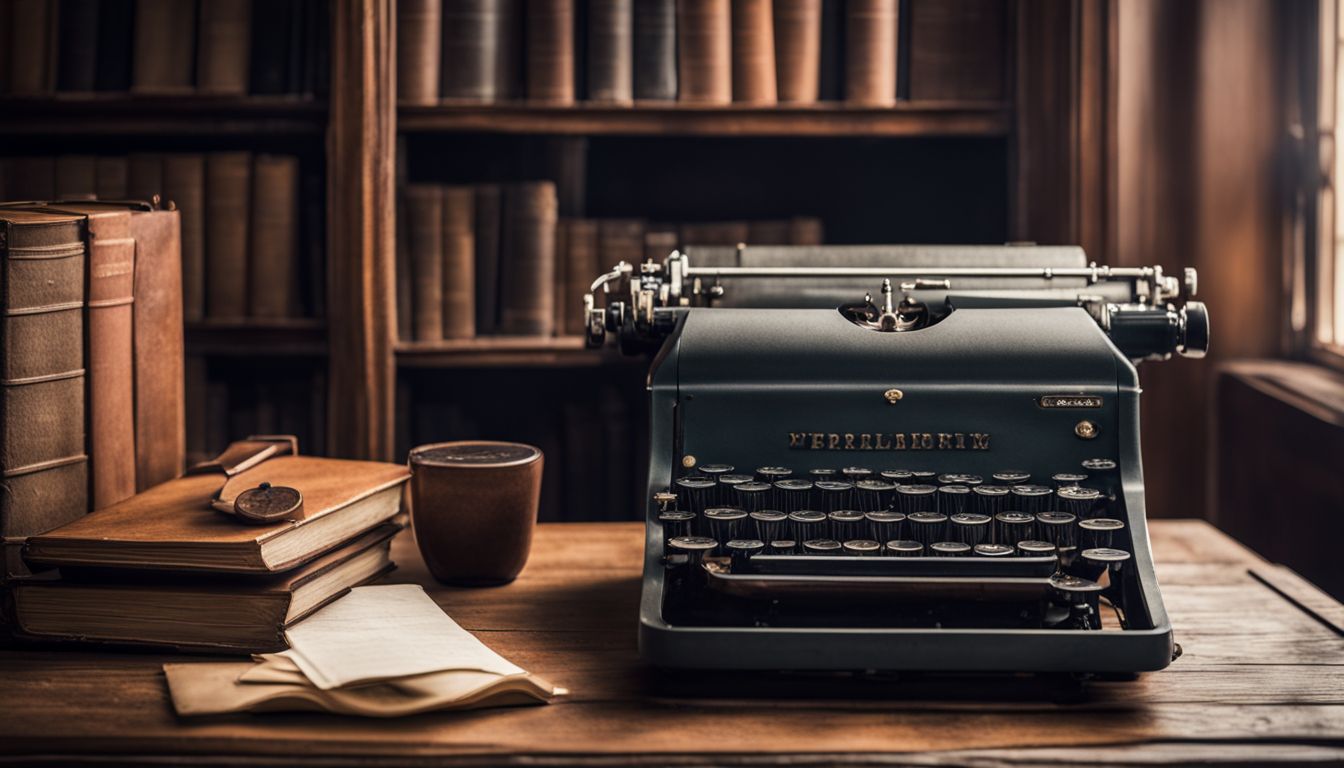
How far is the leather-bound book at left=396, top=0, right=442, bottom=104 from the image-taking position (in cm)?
224

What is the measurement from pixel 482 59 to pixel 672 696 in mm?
1365

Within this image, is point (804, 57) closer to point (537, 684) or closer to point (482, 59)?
point (482, 59)

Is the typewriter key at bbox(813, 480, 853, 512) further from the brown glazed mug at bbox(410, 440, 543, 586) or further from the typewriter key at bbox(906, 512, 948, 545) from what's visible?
the brown glazed mug at bbox(410, 440, 543, 586)

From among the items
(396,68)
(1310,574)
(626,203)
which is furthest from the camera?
(626,203)

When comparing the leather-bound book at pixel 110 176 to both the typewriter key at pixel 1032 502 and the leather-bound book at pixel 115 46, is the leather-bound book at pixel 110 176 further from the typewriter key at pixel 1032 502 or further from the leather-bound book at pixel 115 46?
the typewriter key at pixel 1032 502

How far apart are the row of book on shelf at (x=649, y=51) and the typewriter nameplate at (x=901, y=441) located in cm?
98

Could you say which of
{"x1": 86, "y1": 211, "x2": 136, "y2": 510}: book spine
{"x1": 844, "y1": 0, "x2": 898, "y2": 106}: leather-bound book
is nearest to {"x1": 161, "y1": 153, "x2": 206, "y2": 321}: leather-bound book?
{"x1": 86, "y1": 211, "x2": 136, "y2": 510}: book spine

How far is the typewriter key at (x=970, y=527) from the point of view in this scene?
4.37 feet

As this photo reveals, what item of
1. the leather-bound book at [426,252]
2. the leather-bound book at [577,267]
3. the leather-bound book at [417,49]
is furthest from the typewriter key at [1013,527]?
the leather-bound book at [417,49]

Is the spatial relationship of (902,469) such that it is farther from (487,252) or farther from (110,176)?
(110,176)

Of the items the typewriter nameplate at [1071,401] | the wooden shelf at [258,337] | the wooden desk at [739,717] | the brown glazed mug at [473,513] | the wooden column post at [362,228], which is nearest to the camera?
the wooden desk at [739,717]

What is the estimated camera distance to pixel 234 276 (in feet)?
7.53

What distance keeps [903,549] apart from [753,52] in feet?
3.96

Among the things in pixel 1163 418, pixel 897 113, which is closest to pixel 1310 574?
pixel 1163 418
